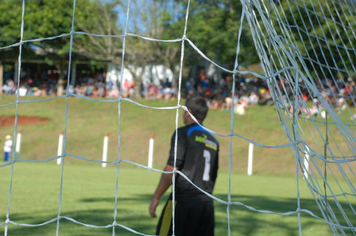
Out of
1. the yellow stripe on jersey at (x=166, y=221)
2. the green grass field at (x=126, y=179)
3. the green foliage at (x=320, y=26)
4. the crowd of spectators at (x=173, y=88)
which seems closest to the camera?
the yellow stripe on jersey at (x=166, y=221)

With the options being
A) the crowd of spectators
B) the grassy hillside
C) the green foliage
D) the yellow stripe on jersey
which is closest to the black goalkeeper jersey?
the yellow stripe on jersey

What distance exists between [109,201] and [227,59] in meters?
22.6

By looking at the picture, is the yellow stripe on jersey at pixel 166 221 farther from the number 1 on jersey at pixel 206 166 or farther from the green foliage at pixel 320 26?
the green foliage at pixel 320 26

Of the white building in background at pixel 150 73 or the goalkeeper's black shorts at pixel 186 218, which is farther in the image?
the white building in background at pixel 150 73

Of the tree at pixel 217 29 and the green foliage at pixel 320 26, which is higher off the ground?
the tree at pixel 217 29

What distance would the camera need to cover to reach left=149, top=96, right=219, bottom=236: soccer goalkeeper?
4.16 meters

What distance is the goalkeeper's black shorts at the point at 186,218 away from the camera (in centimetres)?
413

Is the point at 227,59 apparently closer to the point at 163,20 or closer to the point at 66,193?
the point at 163,20

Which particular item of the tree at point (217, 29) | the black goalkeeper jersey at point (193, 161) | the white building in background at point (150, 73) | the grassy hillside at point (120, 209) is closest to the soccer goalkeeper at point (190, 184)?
the black goalkeeper jersey at point (193, 161)

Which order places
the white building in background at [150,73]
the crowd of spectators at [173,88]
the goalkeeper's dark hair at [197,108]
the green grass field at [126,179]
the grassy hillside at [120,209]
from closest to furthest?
1. the goalkeeper's dark hair at [197,108]
2. the grassy hillside at [120,209]
3. the green grass field at [126,179]
4. the crowd of spectators at [173,88]
5. the white building in background at [150,73]

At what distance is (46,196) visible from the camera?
892 centimetres

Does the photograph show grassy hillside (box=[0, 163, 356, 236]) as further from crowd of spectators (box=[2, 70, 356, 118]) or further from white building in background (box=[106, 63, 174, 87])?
white building in background (box=[106, 63, 174, 87])

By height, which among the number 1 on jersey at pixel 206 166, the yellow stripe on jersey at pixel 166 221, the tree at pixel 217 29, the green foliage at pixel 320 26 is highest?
the tree at pixel 217 29

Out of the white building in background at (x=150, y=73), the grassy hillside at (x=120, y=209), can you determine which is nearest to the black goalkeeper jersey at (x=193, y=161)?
the grassy hillside at (x=120, y=209)
